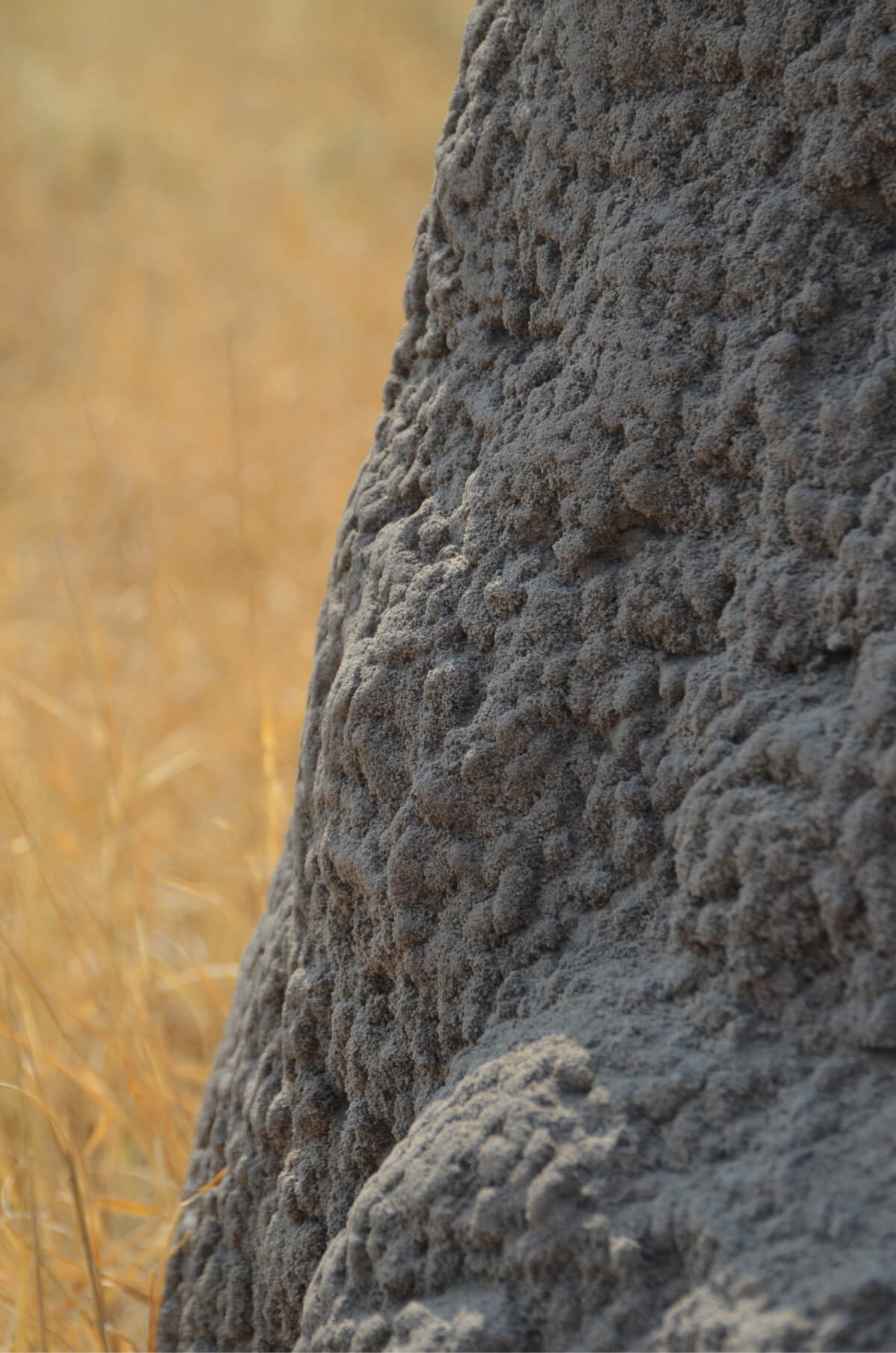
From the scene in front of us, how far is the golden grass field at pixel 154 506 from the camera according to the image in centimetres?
131

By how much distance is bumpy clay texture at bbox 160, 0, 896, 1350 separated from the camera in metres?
0.44

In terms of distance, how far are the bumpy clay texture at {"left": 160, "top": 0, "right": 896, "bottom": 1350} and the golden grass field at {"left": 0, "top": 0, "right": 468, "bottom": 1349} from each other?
272mm

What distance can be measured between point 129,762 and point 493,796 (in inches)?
41.8

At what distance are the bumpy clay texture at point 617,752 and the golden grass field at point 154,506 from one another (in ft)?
0.89

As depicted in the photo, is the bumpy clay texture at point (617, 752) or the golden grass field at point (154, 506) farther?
the golden grass field at point (154, 506)

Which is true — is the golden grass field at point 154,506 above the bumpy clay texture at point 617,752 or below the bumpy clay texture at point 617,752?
above

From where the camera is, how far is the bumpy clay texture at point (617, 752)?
1.45ft

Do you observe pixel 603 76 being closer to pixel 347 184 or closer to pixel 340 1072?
pixel 340 1072

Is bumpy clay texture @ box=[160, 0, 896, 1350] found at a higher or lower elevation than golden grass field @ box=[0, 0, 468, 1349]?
lower

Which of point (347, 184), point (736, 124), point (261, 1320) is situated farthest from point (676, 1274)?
point (347, 184)

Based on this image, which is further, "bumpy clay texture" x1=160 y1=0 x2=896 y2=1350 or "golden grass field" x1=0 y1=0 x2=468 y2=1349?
"golden grass field" x1=0 y1=0 x2=468 y2=1349

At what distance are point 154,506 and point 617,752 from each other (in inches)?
65.3

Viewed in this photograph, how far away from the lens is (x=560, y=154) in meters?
0.62

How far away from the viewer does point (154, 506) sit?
2074 mm
